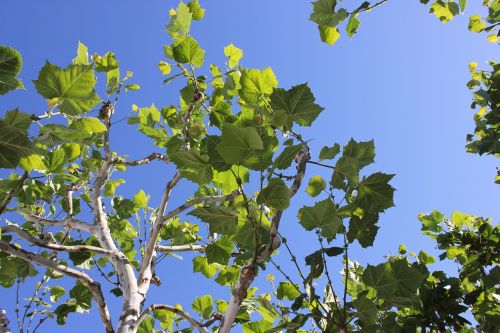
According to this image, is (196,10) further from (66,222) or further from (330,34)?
(66,222)

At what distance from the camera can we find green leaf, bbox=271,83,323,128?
169cm

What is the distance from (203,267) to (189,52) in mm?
1864

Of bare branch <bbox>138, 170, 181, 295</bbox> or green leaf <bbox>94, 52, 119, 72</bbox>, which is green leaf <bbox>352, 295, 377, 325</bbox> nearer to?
bare branch <bbox>138, 170, 181, 295</bbox>

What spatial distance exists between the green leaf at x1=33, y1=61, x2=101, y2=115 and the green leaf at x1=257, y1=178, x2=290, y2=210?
0.81 metres

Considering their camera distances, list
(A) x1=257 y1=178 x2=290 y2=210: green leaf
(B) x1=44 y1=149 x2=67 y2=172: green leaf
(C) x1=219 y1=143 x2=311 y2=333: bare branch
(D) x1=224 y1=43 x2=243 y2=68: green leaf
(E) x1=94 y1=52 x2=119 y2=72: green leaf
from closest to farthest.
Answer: (A) x1=257 y1=178 x2=290 y2=210: green leaf
(C) x1=219 y1=143 x2=311 y2=333: bare branch
(B) x1=44 y1=149 x2=67 y2=172: green leaf
(D) x1=224 y1=43 x2=243 y2=68: green leaf
(E) x1=94 y1=52 x2=119 y2=72: green leaf

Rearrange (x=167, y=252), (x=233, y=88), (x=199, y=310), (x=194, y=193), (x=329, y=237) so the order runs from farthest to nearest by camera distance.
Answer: (x=194, y=193) → (x=167, y=252) → (x=199, y=310) → (x=233, y=88) → (x=329, y=237)

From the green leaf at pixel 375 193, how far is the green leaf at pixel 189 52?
1627 millimetres

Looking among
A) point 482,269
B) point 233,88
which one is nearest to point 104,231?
point 233,88

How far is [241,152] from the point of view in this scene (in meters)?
1.43

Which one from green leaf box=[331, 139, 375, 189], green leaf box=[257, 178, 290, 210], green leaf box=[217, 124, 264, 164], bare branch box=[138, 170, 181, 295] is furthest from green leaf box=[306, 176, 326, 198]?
bare branch box=[138, 170, 181, 295]

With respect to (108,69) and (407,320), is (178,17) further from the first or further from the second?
(407,320)

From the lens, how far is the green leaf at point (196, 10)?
343cm

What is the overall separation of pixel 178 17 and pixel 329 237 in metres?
2.01

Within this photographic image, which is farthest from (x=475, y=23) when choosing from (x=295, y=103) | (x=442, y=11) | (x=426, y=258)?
(x=295, y=103)
